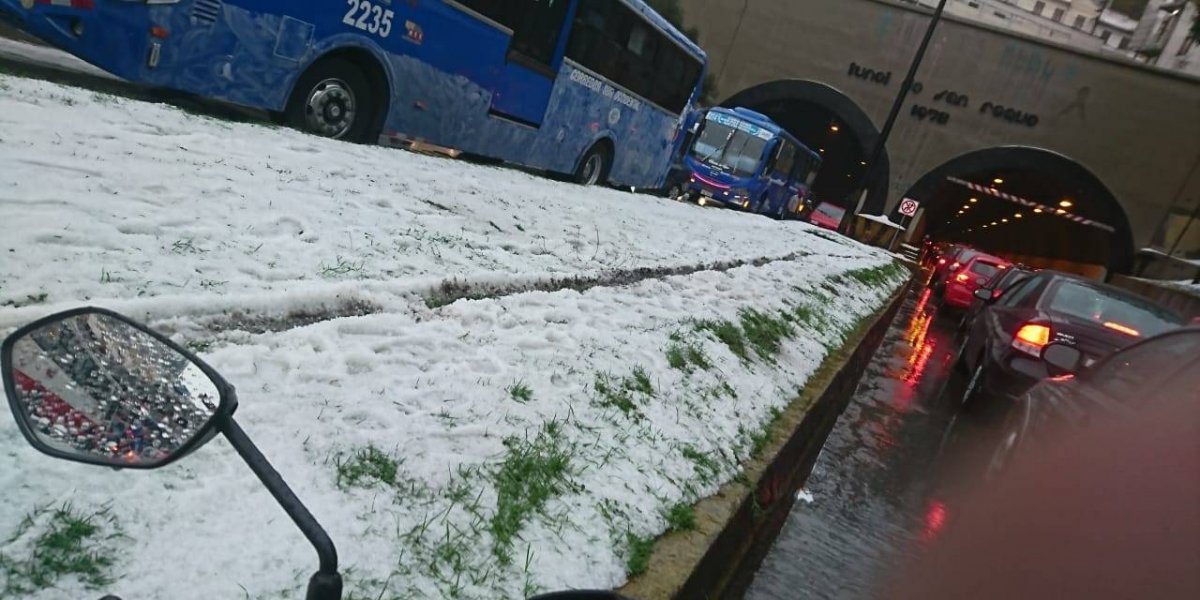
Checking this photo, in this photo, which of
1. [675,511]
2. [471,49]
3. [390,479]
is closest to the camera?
[390,479]

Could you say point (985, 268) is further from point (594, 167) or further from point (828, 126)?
point (828, 126)

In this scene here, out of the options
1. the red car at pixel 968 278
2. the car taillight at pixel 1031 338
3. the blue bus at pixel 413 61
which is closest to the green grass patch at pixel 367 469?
the blue bus at pixel 413 61

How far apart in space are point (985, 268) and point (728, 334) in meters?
14.4

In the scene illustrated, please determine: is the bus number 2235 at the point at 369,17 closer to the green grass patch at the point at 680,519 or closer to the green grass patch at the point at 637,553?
the green grass patch at the point at 680,519

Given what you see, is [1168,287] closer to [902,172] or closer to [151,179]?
[902,172]

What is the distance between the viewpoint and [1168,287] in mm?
28984

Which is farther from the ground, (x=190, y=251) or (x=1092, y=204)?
(x=1092, y=204)

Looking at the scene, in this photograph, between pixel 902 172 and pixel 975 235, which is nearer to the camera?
pixel 902 172

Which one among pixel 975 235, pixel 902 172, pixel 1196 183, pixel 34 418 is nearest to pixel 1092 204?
pixel 1196 183

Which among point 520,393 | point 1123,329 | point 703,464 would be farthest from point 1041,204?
point 520,393

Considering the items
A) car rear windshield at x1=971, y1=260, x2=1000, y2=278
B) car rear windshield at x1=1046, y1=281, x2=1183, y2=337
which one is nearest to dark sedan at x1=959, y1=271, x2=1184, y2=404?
car rear windshield at x1=1046, y1=281, x2=1183, y2=337

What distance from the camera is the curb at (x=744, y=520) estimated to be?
9.52 ft

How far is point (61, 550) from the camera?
1.90 metres

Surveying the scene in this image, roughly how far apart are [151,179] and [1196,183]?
4344 cm
